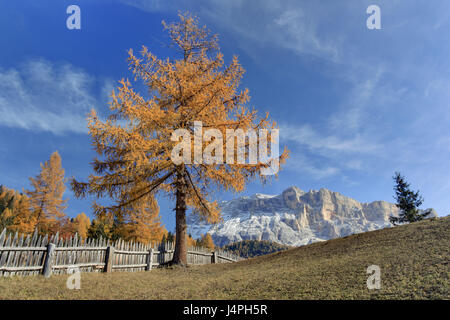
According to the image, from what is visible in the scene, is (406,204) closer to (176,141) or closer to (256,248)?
(176,141)

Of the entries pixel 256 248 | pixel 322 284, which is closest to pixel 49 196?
pixel 322 284

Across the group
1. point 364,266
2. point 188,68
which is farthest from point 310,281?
point 188,68

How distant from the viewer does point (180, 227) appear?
39.0 ft

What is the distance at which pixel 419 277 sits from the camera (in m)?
5.19

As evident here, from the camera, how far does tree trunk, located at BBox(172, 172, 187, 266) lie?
38.5 ft

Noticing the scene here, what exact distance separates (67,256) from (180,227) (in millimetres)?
4535

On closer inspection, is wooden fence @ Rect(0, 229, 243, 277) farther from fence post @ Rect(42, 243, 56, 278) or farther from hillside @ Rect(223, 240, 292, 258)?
hillside @ Rect(223, 240, 292, 258)

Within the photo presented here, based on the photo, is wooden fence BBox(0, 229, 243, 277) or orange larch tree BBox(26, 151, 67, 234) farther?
orange larch tree BBox(26, 151, 67, 234)

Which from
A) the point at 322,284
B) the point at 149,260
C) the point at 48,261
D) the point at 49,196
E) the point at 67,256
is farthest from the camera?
the point at 49,196

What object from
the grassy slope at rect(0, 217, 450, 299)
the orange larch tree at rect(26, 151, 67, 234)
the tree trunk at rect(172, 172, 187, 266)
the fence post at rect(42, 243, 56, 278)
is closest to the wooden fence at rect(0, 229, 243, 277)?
the fence post at rect(42, 243, 56, 278)

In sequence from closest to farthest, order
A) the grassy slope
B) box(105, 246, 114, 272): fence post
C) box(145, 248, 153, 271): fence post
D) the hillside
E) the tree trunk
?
Result: 1. the grassy slope
2. box(105, 246, 114, 272): fence post
3. the tree trunk
4. box(145, 248, 153, 271): fence post
5. the hillside

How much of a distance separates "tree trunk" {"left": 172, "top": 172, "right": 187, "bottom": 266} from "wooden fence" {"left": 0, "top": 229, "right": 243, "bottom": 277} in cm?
158
